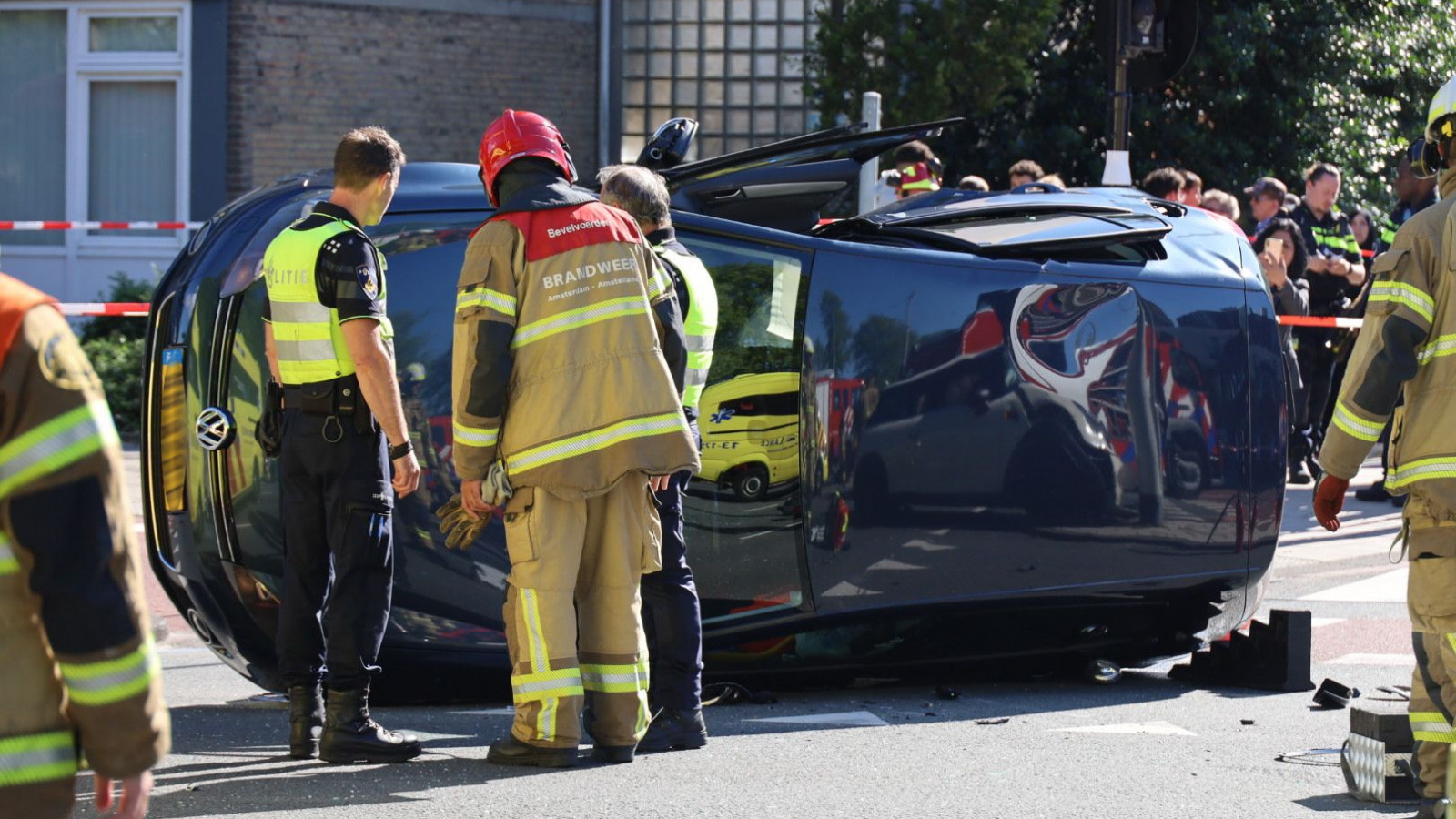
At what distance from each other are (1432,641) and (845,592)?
1783 millimetres

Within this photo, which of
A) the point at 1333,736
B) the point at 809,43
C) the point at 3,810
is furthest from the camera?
the point at 809,43

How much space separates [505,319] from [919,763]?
1.64 m

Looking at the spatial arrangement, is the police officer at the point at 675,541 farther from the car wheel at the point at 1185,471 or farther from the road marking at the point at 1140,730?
the car wheel at the point at 1185,471

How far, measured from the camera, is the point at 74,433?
240 centimetres

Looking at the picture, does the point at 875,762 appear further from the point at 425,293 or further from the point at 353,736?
the point at 425,293

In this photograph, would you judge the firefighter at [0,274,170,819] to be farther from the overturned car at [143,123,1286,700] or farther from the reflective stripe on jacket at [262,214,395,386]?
the overturned car at [143,123,1286,700]

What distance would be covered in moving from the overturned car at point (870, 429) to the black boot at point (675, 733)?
18.4 inches

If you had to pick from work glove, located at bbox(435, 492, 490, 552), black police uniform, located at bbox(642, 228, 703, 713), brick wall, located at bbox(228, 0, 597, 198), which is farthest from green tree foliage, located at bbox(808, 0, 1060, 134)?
work glove, located at bbox(435, 492, 490, 552)

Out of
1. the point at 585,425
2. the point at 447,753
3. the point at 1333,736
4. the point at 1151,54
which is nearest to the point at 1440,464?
the point at 1333,736

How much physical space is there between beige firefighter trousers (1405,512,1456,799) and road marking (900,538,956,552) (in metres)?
1.53

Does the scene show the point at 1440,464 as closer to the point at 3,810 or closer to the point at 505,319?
the point at 505,319

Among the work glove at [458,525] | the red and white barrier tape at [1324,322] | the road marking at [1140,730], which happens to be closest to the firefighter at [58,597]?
the work glove at [458,525]

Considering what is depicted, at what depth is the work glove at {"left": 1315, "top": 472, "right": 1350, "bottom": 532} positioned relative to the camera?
455cm

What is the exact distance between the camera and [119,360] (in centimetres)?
1281
